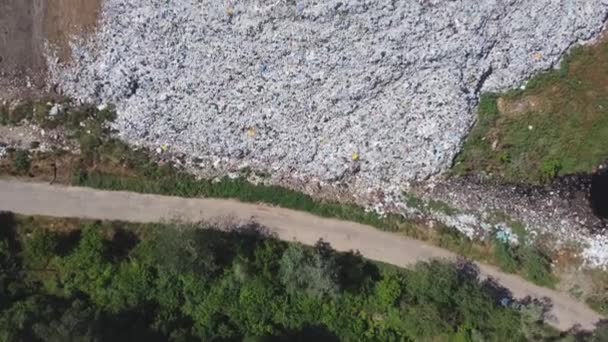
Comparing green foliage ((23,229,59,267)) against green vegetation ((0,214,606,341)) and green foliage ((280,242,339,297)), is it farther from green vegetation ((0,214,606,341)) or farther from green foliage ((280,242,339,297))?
green foliage ((280,242,339,297))

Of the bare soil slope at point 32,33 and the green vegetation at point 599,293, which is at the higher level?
the bare soil slope at point 32,33

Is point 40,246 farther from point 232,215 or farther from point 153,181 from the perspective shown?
point 232,215

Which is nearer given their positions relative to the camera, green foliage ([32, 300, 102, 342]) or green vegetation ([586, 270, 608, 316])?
green foliage ([32, 300, 102, 342])

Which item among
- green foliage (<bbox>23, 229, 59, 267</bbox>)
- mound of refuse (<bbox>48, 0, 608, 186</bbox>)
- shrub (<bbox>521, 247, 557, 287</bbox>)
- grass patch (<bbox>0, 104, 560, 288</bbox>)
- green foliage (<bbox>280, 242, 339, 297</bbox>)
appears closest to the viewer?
mound of refuse (<bbox>48, 0, 608, 186</bbox>)

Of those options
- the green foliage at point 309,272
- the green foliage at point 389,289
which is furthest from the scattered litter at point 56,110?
the green foliage at point 389,289

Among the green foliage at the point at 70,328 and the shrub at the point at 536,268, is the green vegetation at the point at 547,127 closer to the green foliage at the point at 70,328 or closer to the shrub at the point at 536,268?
the shrub at the point at 536,268

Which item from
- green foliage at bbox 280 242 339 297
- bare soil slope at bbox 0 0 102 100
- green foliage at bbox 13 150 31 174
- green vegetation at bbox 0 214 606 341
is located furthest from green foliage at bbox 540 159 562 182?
green foliage at bbox 13 150 31 174

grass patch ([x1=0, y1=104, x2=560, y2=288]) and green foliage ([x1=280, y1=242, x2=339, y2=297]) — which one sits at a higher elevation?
grass patch ([x1=0, y1=104, x2=560, y2=288])
